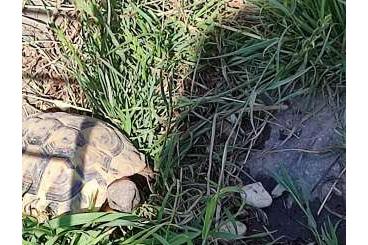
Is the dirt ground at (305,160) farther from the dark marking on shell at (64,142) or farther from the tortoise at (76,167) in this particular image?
the dark marking on shell at (64,142)

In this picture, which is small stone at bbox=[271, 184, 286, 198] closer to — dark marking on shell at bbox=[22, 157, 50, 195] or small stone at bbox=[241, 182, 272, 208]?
small stone at bbox=[241, 182, 272, 208]

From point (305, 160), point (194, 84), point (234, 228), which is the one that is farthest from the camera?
point (194, 84)

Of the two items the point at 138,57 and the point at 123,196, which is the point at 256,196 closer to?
the point at 123,196

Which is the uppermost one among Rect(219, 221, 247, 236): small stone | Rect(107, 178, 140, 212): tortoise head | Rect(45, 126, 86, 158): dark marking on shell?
Rect(45, 126, 86, 158): dark marking on shell

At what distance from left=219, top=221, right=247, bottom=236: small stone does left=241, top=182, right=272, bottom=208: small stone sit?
0.07m

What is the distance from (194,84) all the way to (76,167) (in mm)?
419

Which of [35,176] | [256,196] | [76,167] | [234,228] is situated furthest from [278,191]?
[35,176]

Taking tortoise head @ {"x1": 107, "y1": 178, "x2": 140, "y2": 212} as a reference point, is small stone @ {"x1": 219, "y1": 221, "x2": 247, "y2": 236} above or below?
below

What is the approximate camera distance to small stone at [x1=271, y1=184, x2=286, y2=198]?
5.39 feet

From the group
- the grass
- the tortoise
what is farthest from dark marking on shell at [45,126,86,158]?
the grass

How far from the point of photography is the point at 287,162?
5.54 feet

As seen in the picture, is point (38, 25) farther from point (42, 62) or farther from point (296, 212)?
point (296, 212)

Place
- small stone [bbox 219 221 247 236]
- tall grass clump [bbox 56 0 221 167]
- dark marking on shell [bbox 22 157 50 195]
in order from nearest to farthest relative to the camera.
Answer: small stone [bbox 219 221 247 236] → dark marking on shell [bbox 22 157 50 195] → tall grass clump [bbox 56 0 221 167]

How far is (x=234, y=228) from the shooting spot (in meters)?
1.57
